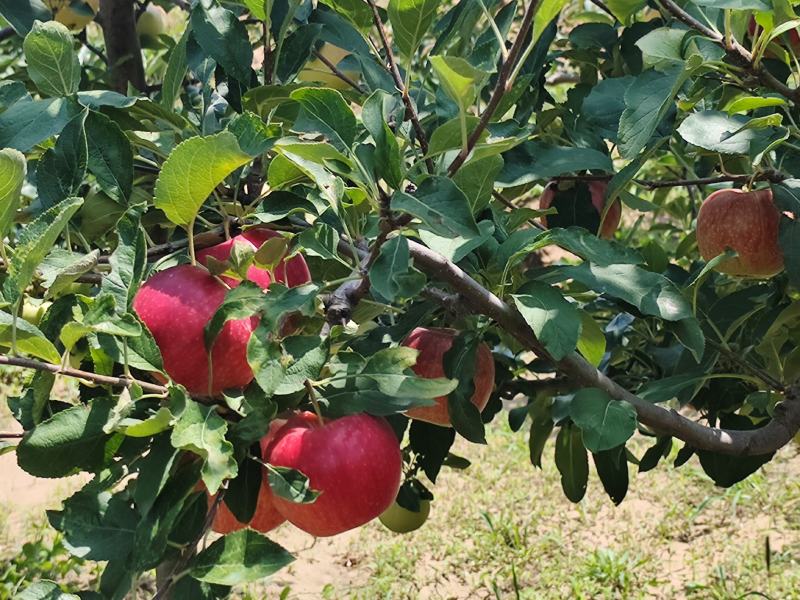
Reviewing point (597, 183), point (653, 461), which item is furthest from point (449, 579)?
point (597, 183)

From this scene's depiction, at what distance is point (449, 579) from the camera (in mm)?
2305

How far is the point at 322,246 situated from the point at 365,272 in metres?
0.04

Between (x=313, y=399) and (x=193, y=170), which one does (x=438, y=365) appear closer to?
(x=313, y=399)

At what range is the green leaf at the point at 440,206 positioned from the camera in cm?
68

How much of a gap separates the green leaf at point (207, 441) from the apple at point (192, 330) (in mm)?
63

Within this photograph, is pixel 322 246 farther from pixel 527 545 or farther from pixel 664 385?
pixel 527 545

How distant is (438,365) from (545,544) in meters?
1.51

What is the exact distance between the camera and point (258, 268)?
2.61 feet

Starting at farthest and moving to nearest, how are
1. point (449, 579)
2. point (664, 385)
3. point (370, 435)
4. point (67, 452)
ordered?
point (449, 579) < point (664, 385) < point (370, 435) < point (67, 452)

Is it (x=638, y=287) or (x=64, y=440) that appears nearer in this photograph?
(x=64, y=440)

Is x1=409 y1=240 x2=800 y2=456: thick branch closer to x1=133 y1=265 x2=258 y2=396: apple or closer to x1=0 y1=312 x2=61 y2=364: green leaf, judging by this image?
x1=133 y1=265 x2=258 y2=396: apple

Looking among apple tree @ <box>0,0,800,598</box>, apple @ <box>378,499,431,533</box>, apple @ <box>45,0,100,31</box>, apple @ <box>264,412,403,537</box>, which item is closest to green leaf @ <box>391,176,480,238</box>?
A: apple tree @ <box>0,0,800,598</box>

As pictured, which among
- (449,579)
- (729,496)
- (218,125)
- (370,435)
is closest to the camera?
(370,435)

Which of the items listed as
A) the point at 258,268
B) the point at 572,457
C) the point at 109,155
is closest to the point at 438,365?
the point at 258,268
